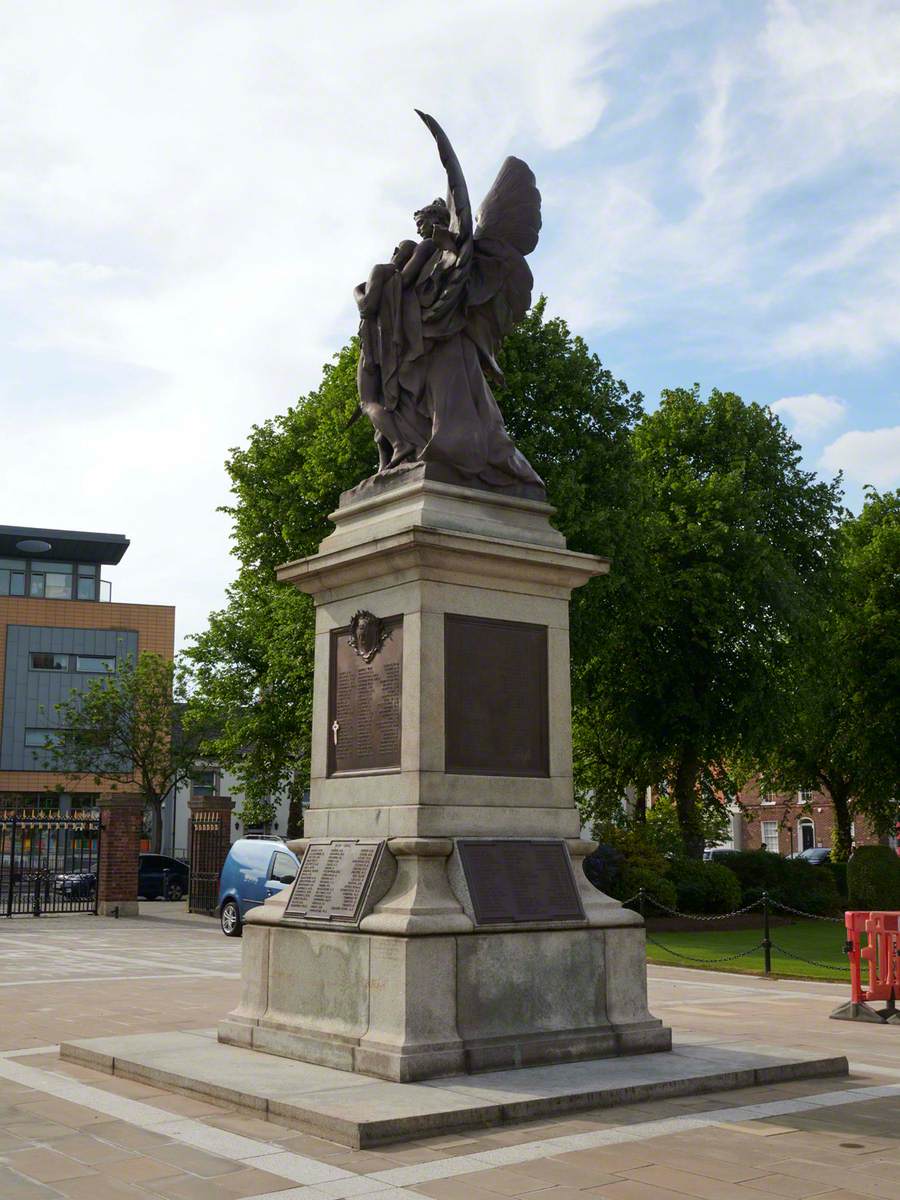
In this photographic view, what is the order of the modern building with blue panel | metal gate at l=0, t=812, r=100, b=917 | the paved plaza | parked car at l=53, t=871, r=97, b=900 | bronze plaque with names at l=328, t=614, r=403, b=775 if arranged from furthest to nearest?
the modern building with blue panel, parked car at l=53, t=871, r=97, b=900, metal gate at l=0, t=812, r=100, b=917, bronze plaque with names at l=328, t=614, r=403, b=775, the paved plaza

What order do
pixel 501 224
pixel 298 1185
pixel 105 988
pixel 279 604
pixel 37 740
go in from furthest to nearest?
pixel 37 740 < pixel 279 604 < pixel 105 988 < pixel 501 224 < pixel 298 1185

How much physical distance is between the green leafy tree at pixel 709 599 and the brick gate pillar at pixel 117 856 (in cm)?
1263

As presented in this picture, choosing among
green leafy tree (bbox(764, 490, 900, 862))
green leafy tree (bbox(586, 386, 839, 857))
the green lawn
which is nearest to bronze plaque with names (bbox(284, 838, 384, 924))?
the green lawn

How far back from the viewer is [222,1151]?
6.48m

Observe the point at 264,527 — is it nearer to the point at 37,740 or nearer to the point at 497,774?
the point at 497,774

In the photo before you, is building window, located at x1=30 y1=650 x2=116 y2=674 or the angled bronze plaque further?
building window, located at x1=30 y1=650 x2=116 y2=674

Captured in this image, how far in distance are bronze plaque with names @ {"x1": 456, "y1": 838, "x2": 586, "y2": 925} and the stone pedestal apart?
0.09ft

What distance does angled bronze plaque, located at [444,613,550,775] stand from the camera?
29.7 feet

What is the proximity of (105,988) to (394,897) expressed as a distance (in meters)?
7.98

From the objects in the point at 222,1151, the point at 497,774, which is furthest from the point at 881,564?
the point at 222,1151

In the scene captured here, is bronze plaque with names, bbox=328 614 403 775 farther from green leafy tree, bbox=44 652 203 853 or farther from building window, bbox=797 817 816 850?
building window, bbox=797 817 816 850

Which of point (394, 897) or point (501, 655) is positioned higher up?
point (501, 655)

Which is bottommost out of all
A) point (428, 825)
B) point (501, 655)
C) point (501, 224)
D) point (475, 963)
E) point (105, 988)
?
point (105, 988)

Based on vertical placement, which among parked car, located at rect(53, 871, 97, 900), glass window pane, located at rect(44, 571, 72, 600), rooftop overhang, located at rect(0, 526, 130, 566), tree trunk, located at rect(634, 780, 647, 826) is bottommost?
parked car, located at rect(53, 871, 97, 900)
